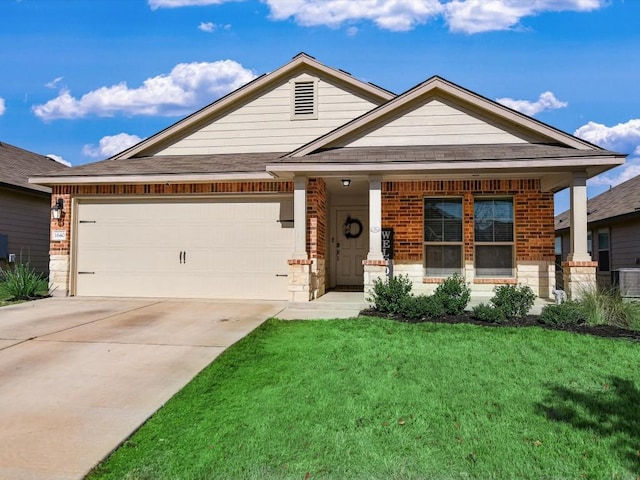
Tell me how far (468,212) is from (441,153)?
192 centimetres

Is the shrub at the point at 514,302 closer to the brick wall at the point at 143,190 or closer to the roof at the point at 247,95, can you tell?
the brick wall at the point at 143,190

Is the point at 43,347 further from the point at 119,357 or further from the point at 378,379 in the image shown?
the point at 378,379

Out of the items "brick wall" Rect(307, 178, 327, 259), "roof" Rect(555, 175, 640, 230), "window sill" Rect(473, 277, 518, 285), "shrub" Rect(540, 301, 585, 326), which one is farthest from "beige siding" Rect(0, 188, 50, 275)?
"roof" Rect(555, 175, 640, 230)

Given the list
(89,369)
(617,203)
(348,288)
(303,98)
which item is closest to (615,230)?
(617,203)

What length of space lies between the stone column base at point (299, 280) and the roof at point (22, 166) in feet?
23.5

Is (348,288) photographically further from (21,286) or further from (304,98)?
(21,286)

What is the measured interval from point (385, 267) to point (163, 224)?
521 centimetres

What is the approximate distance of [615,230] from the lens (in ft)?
46.5

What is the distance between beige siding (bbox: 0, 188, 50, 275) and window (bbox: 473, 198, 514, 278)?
12480 mm

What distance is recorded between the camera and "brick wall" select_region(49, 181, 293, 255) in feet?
32.6

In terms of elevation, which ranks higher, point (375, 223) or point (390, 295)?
→ point (375, 223)

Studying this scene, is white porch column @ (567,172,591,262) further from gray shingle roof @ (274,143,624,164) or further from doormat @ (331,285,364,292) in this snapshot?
doormat @ (331,285,364,292)

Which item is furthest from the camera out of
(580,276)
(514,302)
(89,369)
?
(580,276)

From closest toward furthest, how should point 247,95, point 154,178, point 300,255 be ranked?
1. point 300,255
2. point 154,178
3. point 247,95
